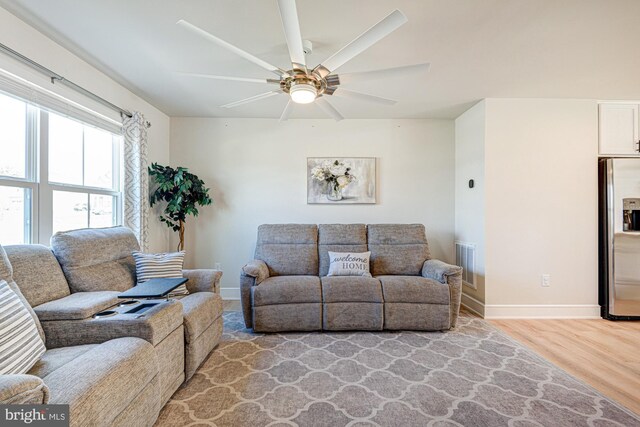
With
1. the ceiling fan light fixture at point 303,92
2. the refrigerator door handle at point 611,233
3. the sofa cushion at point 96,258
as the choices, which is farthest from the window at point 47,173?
the refrigerator door handle at point 611,233

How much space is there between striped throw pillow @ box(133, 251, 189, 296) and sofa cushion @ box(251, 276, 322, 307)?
0.66m

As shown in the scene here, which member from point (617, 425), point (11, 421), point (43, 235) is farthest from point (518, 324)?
point (43, 235)

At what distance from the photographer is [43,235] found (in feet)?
6.96

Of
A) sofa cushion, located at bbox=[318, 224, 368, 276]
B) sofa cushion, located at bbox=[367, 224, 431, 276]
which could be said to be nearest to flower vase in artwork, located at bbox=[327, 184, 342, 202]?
sofa cushion, located at bbox=[318, 224, 368, 276]

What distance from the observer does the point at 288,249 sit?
3.30 m

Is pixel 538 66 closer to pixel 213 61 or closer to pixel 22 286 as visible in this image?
pixel 213 61

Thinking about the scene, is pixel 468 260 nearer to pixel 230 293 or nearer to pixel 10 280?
pixel 230 293

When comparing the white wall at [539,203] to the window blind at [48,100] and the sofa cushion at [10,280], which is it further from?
the window blind at [48,100]

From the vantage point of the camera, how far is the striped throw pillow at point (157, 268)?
2344 mm

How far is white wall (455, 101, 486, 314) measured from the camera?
3.25 m

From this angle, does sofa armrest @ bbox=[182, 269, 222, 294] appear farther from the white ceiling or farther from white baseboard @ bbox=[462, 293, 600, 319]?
white baseboard @ bbox=[462, 293, 600, 319]

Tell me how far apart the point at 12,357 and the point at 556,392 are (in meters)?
3.03

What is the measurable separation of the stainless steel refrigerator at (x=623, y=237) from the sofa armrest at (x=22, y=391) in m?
4.73

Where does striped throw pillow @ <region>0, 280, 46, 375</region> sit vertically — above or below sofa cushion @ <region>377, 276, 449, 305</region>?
above
